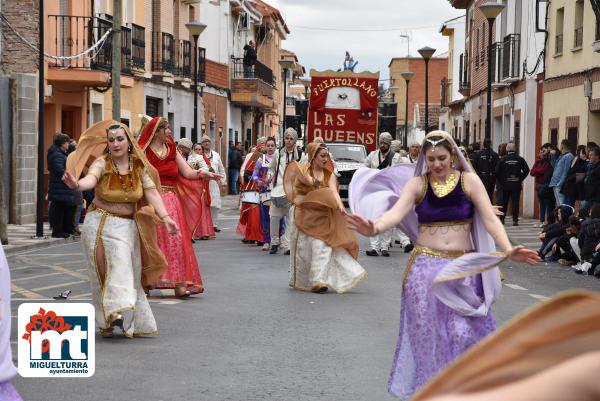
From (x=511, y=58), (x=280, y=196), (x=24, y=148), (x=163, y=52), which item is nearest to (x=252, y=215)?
(x=280, y=196)

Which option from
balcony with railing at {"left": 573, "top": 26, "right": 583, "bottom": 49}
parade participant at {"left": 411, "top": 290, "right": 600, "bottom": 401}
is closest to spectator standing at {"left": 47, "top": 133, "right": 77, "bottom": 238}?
balcony with railing at {"left": 573, "top": 26, "right": 583, "bottom": 49}

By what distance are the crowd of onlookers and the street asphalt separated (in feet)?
2.13

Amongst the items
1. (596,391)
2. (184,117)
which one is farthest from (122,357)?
(184,117)

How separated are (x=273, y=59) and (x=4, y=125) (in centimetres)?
5311

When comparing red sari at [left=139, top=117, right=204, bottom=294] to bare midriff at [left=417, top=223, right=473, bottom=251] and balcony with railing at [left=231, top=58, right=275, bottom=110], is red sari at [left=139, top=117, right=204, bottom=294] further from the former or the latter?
balcony with railing at [left=231, top=58, right=275, bottom=110]

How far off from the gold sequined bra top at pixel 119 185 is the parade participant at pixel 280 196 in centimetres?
735

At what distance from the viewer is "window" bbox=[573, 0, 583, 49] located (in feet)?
89.9

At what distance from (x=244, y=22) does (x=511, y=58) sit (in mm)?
25579

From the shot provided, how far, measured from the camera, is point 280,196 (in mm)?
17625

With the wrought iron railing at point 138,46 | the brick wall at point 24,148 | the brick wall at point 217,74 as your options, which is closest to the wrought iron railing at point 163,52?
the wrought iron railing at point 138,46

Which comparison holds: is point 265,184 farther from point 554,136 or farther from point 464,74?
point 464,74

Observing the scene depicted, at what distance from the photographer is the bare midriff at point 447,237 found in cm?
634

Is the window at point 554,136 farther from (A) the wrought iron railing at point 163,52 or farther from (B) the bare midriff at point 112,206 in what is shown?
(B) the bare midriff at point 112,206

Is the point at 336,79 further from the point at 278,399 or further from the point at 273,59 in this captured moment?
the point at 273,59
